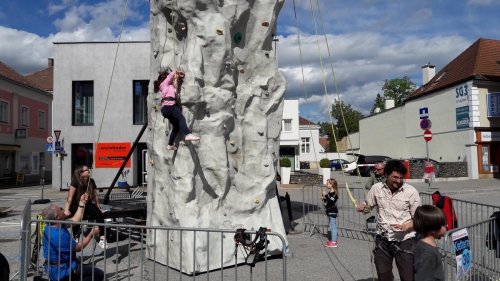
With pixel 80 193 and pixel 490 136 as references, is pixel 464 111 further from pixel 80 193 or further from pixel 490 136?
pixel 80 193

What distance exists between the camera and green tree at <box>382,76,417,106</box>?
203ft

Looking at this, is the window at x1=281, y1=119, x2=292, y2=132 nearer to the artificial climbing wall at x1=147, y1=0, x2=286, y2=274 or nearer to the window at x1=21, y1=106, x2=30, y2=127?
the window at x1=21, y1=106, x2=30, y2=127

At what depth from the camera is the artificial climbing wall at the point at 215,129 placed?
698cm

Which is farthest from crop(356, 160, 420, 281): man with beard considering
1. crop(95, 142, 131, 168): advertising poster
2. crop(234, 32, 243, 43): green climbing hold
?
crop(95, 142, 131, 168): advertising poster

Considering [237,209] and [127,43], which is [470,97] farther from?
[237,209]

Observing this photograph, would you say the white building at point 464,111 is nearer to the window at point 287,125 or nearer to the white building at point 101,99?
the window at point 287,125

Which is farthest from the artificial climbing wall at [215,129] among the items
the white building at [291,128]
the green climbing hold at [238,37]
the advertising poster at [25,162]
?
the white building at [291,128]

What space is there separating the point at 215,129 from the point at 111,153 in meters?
18.5

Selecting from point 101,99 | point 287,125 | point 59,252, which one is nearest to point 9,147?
point 101,99

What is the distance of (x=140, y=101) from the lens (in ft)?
81.1

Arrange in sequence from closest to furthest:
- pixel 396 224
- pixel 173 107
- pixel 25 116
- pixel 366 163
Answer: pixel 396 224, pixel 173 107, pixel 25 116, pixel 366 163

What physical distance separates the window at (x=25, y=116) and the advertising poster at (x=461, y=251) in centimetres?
3428

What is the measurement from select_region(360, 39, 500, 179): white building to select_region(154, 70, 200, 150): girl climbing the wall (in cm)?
2083

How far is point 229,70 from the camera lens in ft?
25.0
